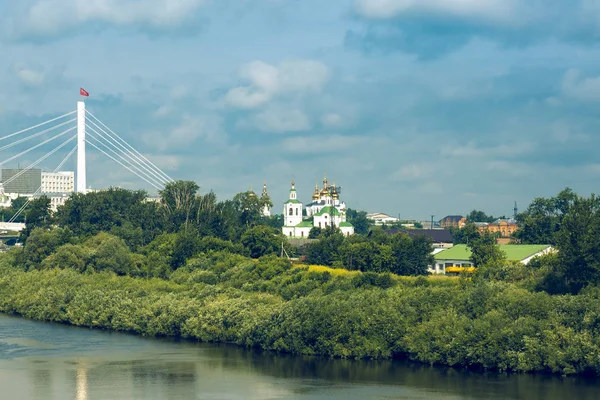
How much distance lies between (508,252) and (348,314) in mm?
16966

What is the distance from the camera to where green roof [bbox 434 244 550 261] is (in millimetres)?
36375

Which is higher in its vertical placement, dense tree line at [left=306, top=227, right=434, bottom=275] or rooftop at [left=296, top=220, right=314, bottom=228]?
rooftop at [left=296, top=220, right=314, bottom=228]

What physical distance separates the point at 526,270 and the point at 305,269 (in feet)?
22.5

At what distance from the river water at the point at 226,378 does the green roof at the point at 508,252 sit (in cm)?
1579

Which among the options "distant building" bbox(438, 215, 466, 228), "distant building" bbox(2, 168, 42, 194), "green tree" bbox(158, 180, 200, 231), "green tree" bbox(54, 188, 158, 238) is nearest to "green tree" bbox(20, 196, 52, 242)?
"green tree" bbox(54, 188, 158, 238)

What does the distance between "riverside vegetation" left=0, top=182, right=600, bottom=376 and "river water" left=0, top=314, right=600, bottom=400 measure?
0.51 meters

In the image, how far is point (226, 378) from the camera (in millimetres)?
20328

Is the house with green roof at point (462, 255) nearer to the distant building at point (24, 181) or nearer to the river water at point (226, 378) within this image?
the river water at point (226, 378)

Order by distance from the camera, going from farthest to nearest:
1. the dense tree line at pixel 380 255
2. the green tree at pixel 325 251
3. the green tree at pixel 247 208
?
the green tree at pixel 247 208
the green tree at pixel 325 251
the dense tree line at pixel 380 255

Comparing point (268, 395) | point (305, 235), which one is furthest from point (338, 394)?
point (305, 235)

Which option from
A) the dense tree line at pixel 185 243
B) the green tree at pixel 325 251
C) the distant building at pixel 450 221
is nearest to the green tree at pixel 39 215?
the dense tree line at pixel 185 243

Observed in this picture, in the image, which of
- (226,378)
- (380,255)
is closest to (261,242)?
(380,255)

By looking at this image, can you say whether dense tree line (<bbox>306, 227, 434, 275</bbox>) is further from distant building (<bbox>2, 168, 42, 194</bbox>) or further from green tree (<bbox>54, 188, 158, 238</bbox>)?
distant building (<bbox>2, 168, 42, 194</bbox>)

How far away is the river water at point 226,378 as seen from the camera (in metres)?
18.7
